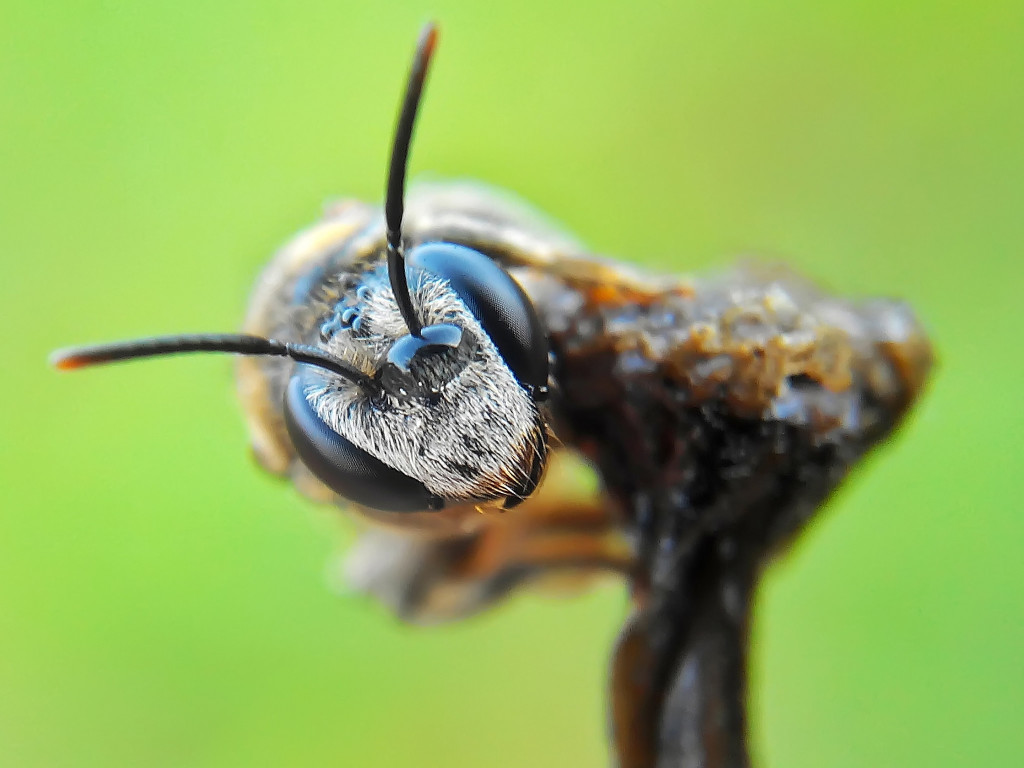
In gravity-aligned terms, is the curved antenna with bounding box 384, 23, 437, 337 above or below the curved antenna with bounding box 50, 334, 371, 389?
above

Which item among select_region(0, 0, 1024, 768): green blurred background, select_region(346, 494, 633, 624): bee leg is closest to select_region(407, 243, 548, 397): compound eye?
select_region(346, 494, 633, 624): bee leg

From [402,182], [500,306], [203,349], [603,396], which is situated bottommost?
[203,349]

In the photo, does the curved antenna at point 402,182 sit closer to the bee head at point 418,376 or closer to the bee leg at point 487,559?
the bee head at point 418,376

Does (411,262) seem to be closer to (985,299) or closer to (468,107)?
(985,299)

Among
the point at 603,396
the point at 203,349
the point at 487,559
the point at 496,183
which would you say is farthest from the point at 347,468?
the point at 496,183

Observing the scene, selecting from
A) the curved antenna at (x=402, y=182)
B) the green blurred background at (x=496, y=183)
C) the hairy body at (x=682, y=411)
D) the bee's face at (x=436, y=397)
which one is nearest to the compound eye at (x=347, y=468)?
the bee's face at (x=436, y=397)

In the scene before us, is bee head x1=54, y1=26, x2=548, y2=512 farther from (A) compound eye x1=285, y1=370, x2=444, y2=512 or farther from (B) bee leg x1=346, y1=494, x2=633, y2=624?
(B) bee leg x1=346, y1=494, x2=633, y2=624

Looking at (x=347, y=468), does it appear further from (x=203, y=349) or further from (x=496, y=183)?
(x=496, y=183)
